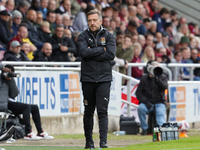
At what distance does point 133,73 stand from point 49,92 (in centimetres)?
329

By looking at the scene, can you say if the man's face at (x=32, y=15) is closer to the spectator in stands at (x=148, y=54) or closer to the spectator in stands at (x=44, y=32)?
the spectator in stands at (x=44, y=32)

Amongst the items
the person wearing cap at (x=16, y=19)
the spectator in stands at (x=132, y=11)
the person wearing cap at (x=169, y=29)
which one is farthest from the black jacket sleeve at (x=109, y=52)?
the person wearing cap at (x=169, y=29)

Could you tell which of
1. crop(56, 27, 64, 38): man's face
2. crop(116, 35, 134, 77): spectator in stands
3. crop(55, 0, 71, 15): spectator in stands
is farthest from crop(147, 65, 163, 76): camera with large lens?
crop(55, 0, 71, 15): spectator in stands

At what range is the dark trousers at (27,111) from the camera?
35.8 feet

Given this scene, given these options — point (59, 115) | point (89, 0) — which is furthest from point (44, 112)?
point (89, 0)

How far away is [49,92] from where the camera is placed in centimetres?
1198

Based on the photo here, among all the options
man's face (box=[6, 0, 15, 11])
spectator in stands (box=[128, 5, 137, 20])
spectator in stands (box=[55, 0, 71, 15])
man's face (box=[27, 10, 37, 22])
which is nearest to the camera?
man's face (box=[6, 0, 15, 11])

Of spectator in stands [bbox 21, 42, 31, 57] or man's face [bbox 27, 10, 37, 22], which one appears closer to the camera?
spectator in stands [bbox 21, 42, 31, 57]

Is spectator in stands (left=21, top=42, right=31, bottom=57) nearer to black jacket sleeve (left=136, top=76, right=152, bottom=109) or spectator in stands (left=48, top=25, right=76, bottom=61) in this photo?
spectator in stands (left=48, top=25, right=76, bottom=61)

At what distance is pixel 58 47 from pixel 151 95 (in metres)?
2.86

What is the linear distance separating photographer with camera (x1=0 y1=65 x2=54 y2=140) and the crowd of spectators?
4.85ft

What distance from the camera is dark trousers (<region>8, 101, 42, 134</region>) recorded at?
10.9m

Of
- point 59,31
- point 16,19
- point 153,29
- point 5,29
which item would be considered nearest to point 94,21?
point 5,29

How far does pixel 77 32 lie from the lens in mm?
15273
